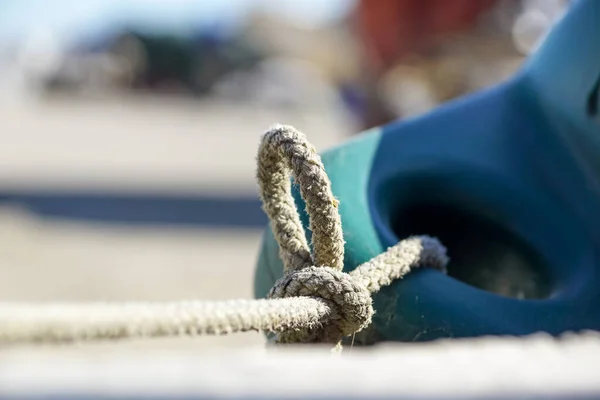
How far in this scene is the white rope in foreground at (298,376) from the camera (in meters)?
0.33

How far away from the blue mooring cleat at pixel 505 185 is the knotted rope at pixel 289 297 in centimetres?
8

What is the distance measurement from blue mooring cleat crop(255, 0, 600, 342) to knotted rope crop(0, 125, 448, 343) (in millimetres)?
77

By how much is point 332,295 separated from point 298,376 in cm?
27

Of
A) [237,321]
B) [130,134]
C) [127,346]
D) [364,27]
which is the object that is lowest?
[237,321]

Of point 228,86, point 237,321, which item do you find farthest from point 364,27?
point 228,86

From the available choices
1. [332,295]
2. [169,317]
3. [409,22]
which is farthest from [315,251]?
[409,22]

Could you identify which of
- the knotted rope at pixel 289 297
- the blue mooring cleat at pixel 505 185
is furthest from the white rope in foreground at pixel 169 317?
the blue mooring cleat at pixel 505 185

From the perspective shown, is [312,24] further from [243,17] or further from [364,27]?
[364,27]

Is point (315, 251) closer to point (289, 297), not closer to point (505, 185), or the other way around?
point (289, 297)

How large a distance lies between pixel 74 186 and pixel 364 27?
6.18 ft

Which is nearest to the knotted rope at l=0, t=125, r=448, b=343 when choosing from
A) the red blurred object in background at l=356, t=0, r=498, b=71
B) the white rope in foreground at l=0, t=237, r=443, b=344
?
the white rope in foreground at l=0, t=237, r=443, b=344

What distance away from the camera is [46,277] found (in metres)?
2.35

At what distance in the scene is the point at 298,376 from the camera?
349 millimetres

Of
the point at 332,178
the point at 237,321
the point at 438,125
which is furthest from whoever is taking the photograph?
the point at 438,125
